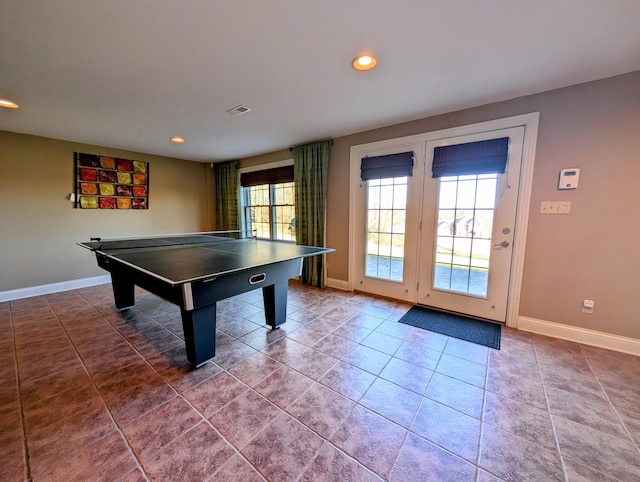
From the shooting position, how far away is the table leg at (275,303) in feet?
8.30

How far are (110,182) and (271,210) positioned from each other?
2.72m

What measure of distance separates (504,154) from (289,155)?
10.0ft

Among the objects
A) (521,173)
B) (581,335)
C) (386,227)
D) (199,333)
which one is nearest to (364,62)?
(521,173)

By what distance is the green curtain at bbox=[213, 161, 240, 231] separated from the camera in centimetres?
525

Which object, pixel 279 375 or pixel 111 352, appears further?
pixel 111 352

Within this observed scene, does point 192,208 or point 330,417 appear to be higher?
point 192,208

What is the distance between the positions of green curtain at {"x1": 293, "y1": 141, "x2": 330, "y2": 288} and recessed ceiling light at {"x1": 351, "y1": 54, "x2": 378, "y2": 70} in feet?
6.00

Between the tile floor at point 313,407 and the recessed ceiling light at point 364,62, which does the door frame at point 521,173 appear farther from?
the recessed ceiling light at point 364,62

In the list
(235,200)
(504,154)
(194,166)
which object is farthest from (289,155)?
(504,154)

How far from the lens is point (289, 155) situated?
171 inches

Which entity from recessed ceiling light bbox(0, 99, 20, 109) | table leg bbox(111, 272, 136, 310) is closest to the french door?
table leg bbox(111, 272, 136, 310)

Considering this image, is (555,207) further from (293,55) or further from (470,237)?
(293,55)

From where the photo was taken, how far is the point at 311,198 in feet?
13.1

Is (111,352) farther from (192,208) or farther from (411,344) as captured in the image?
(192,208)
